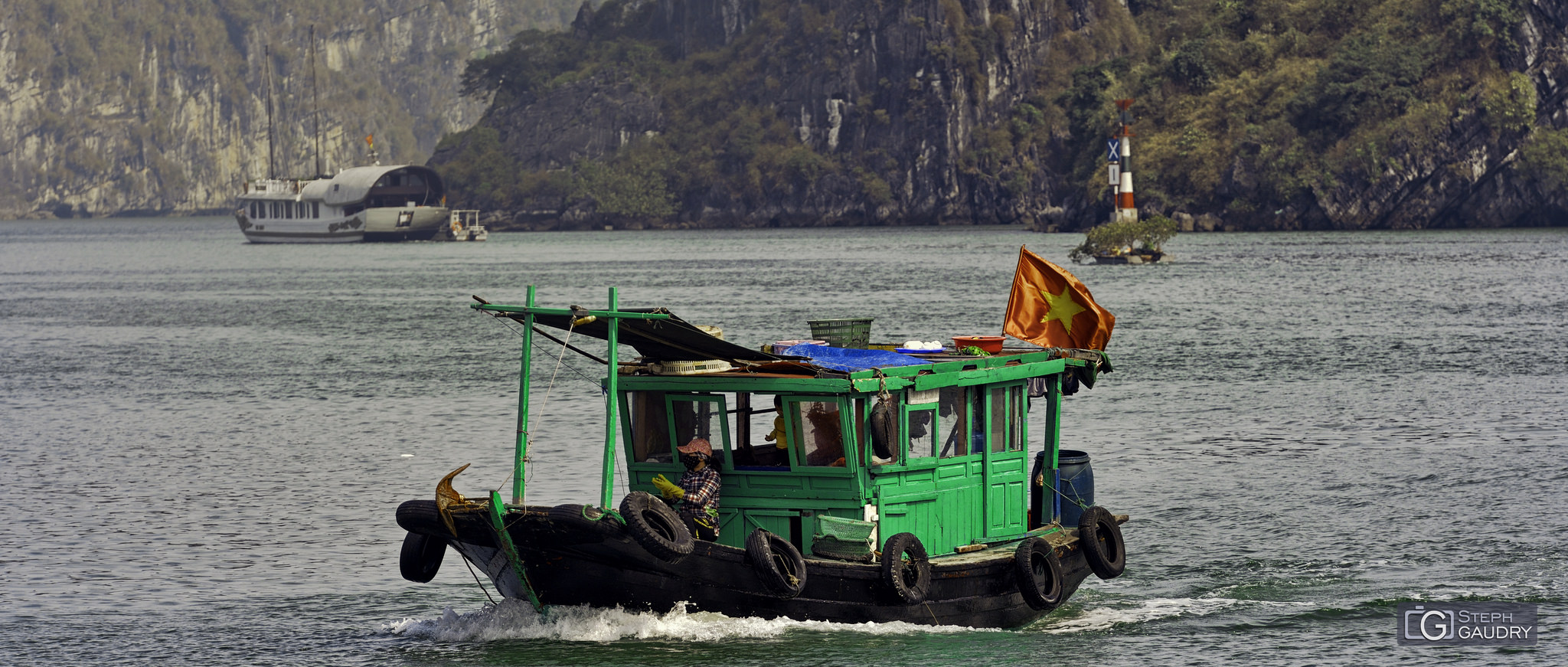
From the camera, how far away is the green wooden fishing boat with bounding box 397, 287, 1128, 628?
1672 cm

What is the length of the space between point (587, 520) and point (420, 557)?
2535 millimetres

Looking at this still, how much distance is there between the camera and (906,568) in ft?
56.7

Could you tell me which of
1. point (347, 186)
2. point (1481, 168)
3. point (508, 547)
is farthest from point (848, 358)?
point (347, 186)

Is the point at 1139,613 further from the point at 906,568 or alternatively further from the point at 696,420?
the point at 696,420

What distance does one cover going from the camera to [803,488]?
17.4 metres

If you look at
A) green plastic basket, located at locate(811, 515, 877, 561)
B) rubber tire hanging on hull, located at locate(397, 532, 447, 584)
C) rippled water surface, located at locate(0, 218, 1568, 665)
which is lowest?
rippled water surface, located at locate(0, 218, 1568, 665)

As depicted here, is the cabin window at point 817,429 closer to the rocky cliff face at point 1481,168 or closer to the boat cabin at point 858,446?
the boat cabin at point 858,446

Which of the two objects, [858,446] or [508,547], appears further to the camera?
[858,446]

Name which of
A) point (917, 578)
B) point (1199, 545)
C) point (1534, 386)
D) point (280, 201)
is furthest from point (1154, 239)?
point (280, 201)

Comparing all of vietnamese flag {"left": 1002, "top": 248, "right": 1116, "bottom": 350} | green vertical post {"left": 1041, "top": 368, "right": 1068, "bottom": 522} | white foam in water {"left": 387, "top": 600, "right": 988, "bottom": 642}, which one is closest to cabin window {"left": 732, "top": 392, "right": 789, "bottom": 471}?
white foam in water {"left": 387, "top": 600, "right": 988, "bottom": 642}

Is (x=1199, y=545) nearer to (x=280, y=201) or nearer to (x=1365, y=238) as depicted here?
(x=1365, y=238)

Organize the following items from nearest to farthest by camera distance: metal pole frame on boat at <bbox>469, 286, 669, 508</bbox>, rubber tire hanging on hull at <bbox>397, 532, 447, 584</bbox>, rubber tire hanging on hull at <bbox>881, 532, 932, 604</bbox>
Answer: metal pole frame on boat at <bbox>469, 286, 669, 508</bbox> < rubber tire hanging on hull at <bbox>881, 532, 932, 604</bbox> < rubber tire hanging on hull at <bbox>397, 532, 447, 584</bbox>

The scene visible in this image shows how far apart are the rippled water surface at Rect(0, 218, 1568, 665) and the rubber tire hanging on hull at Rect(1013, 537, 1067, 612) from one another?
540mm

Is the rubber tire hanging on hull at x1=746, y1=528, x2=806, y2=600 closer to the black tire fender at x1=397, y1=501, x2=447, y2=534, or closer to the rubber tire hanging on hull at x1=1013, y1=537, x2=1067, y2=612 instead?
the rubber tire hanging on hull at x1=1013, y1=537, x2=1067, y2=612
